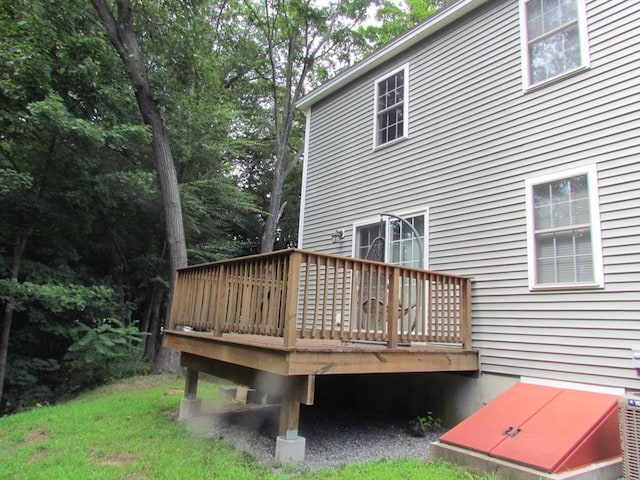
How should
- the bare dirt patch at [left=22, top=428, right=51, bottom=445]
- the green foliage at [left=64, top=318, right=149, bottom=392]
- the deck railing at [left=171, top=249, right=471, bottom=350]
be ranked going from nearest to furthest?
the deck railing at [left=171, top=249, right=471, bottom=350] < the bare dirt patch at [left=22, top=428, right=51, bottom=445] < the green foliage at [left=64, top=318, right=149, bottom=392]

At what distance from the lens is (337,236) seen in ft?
25.2

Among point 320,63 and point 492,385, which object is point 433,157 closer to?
point 492,385

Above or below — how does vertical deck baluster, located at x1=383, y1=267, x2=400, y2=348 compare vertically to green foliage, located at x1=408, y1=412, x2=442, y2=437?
above

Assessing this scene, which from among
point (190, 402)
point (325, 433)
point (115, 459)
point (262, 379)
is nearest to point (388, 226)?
point (325, 433)

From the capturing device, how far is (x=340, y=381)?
22.3ft

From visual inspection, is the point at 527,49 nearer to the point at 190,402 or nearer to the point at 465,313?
the point at 465,313

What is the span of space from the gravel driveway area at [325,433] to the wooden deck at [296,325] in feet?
1.69

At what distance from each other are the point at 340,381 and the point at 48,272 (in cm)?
672

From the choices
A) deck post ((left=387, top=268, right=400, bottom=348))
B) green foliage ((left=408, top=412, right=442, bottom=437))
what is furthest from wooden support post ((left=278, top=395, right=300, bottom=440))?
green foliage ((left=408, top=412, right=442, bottom=437))

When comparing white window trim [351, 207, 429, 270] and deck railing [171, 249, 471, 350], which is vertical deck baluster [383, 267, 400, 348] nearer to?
deck railing [171, 249, 471, 350]

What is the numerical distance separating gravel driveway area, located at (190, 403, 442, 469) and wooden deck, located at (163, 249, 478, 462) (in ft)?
1.69

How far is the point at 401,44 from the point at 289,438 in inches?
238

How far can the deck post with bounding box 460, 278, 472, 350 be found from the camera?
5.05m

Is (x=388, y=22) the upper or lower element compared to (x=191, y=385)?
upper
